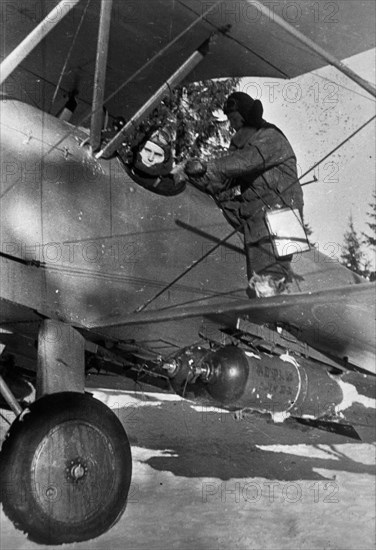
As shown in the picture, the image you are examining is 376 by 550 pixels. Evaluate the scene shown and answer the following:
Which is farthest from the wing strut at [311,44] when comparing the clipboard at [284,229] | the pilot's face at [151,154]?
the pilot's face at [151,154]

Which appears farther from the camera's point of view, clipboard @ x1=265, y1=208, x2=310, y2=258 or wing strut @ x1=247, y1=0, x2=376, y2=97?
clipboard @ x1=265, y1=208, x2=310, y2=258

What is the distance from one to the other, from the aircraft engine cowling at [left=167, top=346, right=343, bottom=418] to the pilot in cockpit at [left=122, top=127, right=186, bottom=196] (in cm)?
107

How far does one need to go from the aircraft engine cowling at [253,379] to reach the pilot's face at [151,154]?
123 centimetres

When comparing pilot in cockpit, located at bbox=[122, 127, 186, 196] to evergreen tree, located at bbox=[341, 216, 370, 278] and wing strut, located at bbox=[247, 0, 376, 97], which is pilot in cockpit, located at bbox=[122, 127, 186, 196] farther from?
evergreen tree, located at bbox=[341, 216, 370, 278]

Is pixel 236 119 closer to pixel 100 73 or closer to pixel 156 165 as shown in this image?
pixel 156 165

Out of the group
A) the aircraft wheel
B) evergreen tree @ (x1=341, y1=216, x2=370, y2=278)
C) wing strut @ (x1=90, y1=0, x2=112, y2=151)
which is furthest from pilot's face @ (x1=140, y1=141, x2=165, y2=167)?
evergreen tree @ (x1=341, y1=216, x2=370, y2=278)

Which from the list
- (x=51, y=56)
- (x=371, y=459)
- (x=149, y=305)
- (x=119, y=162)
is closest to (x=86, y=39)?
(x=51, y=56)

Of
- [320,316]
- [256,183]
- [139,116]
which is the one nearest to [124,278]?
[139,116]

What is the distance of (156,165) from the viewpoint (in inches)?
145

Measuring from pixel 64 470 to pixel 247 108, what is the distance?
8.64ft

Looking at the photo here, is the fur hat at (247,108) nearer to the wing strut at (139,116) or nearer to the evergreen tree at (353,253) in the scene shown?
the wing strut at (139,116)

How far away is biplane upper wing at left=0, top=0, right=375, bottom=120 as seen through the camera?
376cm

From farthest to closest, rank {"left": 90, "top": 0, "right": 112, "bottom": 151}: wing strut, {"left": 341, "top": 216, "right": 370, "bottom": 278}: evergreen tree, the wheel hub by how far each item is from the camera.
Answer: {"left": 341, "top": 216, "right": 370, "bottom": 278}: evergreen tree < {"left": 90, "top": 0, "right": 112, "bottom": 151}: wing strut < the wheel hub

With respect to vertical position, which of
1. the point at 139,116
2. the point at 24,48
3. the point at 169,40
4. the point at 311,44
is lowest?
the point at 139,116
